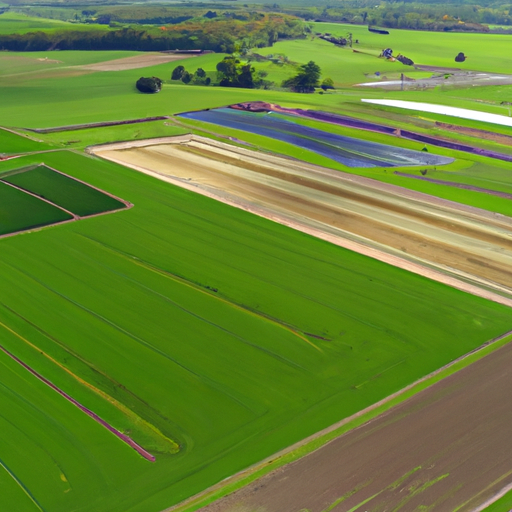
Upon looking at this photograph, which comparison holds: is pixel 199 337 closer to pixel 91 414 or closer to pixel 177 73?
pixel 91 414

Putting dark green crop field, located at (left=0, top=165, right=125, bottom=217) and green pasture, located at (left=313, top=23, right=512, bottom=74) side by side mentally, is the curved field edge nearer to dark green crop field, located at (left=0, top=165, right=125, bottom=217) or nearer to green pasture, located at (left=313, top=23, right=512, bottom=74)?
dark green crop field, located at (left=0, top=165, right=125, bottom=217)

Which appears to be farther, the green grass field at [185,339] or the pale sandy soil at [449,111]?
the pale sandy soil at [449,111]

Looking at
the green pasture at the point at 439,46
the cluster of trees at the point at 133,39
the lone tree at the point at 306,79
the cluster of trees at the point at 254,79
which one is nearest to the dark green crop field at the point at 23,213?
the cluster of trees at the point at 254,79

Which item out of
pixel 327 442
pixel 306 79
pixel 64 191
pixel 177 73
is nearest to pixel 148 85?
pixel 177 73

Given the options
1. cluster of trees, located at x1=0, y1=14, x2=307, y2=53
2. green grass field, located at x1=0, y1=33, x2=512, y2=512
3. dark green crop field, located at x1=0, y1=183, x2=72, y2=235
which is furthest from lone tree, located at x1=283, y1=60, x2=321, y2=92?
dark green crop field, located at x1=0, y1=183, x2=72, y2=235

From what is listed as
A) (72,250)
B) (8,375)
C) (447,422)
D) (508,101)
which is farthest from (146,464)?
(508,101)

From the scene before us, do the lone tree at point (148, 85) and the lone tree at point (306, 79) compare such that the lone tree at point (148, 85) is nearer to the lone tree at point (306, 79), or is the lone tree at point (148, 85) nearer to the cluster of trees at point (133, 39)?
the lone tree at point (306, 79)
